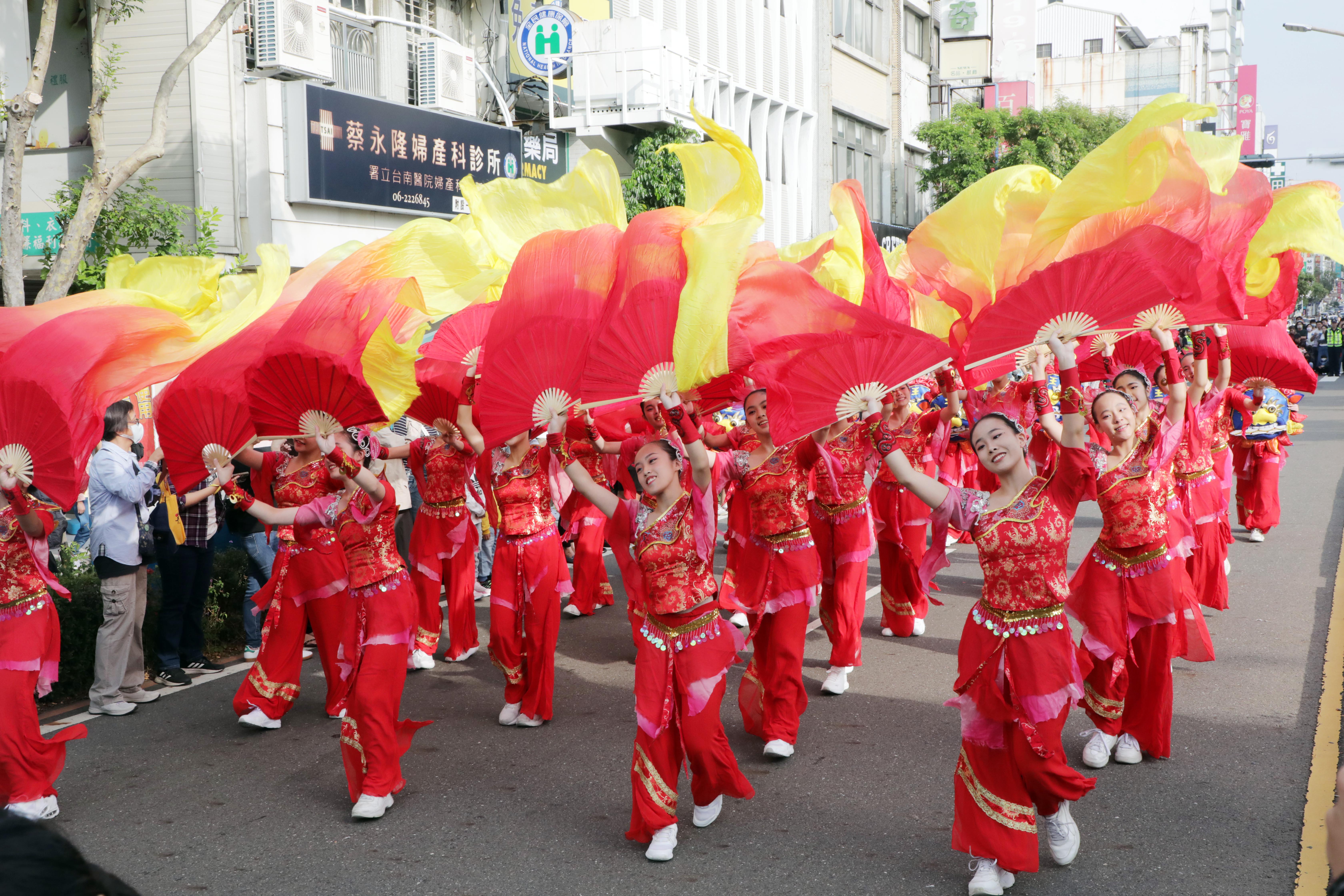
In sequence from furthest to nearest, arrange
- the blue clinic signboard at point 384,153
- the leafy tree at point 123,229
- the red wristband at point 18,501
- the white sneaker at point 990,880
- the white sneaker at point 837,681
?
the blue clinic signboard at point 384,153 < the leafy tree at point 123,229 < the white sneaker at point 837,681 < the red wristband at point 18,501 < the white sneaker at point 990,880

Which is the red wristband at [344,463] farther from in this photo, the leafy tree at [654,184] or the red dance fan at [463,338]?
the leafy tree at [654,184]

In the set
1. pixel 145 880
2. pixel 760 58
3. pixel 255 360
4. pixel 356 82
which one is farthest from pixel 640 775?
pixel 760 58

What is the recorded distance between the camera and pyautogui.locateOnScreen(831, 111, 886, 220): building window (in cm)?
2906

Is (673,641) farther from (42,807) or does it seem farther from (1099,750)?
(42,807)

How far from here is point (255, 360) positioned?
4.86 meters

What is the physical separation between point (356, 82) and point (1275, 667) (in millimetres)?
12984

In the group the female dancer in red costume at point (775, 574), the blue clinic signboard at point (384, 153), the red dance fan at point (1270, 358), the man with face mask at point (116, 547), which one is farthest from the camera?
the blue clinic signboard at point (384, 153)

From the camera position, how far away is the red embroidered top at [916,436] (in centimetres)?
798

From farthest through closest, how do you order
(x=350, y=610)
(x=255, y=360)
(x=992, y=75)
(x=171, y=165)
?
(x=992, y=75) < (x=171, y=165) < (x=350, y=610) < (x=255, y=360)

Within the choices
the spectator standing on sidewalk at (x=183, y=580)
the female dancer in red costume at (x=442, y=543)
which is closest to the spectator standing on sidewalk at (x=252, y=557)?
the spectator standing on sidewalk at (x=183, y=580)

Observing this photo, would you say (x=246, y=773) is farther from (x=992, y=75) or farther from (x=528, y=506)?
(x=992, y=75)

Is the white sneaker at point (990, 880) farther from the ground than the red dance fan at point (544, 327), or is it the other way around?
the red dance fan at point (544, 327)

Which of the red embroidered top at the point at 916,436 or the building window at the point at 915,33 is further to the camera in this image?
the building window at the point at 915,33

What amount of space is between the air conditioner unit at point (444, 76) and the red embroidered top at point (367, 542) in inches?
471
